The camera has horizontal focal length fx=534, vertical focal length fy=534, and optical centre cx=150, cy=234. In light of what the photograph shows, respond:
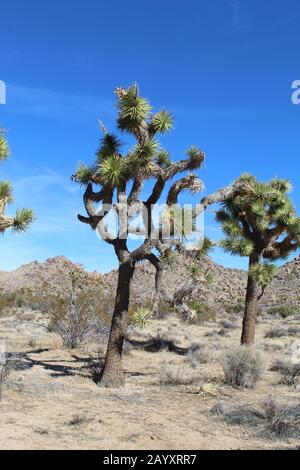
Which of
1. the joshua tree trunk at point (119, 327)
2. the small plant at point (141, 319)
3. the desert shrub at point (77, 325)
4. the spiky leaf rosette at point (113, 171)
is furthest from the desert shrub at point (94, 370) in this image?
the spiky leaf rosette at point (113, 171)

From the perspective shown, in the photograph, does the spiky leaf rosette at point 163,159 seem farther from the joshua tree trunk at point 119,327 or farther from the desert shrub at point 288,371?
the desert shrub at point 288,371

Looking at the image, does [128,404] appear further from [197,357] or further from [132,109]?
[197,357]

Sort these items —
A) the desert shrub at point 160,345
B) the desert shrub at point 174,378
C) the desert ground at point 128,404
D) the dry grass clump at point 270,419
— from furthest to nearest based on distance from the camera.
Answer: the desert shrub at point 160,345 < the desert shrub at point 174,378 < the dry grass clump at point 270,419 < the desert ground at point 128,404

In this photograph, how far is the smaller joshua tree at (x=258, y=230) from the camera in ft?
54.7

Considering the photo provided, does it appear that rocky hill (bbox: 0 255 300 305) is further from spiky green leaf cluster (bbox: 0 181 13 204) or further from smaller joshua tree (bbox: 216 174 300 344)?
spiky green leaf cluster (bbox: 0 181 13 204)

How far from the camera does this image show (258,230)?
687 inches

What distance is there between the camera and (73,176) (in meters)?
12.7

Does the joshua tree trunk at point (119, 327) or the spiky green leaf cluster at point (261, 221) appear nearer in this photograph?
the joshua tree trunk at point (119, 327)

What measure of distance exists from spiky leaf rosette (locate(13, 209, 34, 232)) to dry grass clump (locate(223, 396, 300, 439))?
6780 millimetres

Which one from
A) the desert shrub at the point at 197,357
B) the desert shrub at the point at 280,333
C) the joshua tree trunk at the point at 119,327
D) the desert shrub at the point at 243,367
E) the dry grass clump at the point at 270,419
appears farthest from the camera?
the desert shrub at the point at 280,333

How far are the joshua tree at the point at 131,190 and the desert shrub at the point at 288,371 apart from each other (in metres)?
4.05

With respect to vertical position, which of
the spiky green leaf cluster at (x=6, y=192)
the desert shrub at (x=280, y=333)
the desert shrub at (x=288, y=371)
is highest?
the spiky green leaf cluster at (x=6, y=192)

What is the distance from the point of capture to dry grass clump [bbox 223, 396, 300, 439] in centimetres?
776
